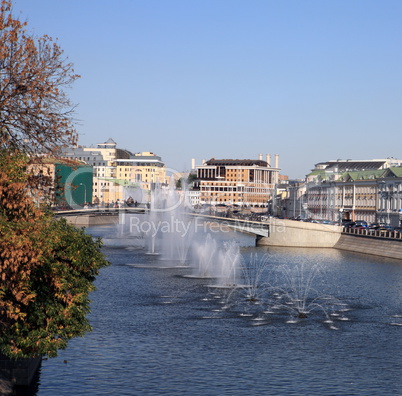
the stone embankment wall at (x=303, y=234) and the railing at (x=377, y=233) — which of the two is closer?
the railing at (x=377, y=233)

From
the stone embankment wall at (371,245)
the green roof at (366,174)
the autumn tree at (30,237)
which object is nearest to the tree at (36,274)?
the autumn tree at (30,237)

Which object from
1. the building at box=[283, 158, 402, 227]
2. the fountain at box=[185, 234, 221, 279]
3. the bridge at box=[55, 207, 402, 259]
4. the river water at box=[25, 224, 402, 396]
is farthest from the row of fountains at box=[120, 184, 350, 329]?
the building at box=[283, 158, 402, 227]

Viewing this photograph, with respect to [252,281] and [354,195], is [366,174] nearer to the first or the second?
[354,195]

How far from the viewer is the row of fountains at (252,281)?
150 feet

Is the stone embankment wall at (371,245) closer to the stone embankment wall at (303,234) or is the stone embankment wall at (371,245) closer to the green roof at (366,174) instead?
the stone embankment wall at (303,234)

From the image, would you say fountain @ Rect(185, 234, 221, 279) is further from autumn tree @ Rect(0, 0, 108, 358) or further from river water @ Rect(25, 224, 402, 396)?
autumn tree @ Rect(0, 0, 108, 358)

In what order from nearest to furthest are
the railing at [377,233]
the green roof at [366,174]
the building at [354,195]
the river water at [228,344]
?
the river water at [228,344]
the railing at [377,233]
the building at [354,195]
the green roof at [366,174]

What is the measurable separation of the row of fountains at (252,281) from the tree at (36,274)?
18.1 metres

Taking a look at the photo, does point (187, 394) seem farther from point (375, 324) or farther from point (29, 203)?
point (375, 324)

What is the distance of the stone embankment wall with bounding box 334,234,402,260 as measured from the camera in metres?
82.9

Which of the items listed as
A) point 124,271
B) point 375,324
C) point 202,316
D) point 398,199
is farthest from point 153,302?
point 398,199

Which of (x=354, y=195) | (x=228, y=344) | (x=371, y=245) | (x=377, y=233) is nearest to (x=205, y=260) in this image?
(x=371, y=245)

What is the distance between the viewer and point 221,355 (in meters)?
33.6

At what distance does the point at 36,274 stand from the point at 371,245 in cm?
6920
